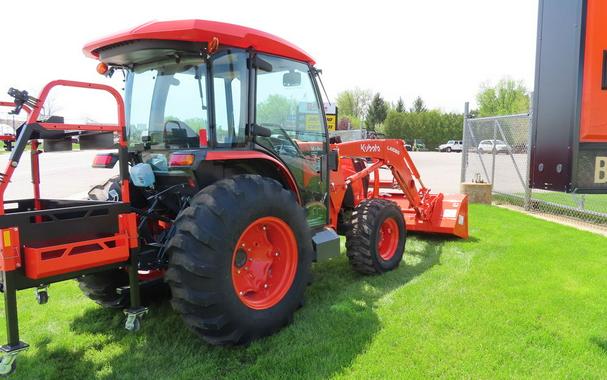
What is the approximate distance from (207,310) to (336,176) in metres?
2.82

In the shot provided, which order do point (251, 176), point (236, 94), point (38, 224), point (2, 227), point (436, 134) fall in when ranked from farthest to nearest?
point (436, 134) → point (236, 94) → point (251, 176) → point (38, 224) → point (2, 227)

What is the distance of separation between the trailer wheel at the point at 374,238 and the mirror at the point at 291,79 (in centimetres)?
175

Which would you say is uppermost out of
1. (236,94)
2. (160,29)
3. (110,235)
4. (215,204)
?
(160,29)

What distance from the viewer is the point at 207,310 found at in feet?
10.7

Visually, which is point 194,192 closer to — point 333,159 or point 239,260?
point 239,260

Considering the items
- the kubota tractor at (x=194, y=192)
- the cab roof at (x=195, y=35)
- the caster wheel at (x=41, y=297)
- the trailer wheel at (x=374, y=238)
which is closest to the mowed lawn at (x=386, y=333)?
the trailer wheel at (x=374, y=238)

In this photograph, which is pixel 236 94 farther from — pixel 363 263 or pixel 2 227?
pixel 363 263

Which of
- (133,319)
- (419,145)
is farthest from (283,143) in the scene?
(419,145)

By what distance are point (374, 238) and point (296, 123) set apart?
1.66m

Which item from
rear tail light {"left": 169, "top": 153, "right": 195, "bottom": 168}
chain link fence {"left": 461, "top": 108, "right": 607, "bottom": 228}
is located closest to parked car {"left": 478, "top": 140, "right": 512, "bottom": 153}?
chain link fence {"left": 461, "top": 108, "right": 607, "bottom": 228}

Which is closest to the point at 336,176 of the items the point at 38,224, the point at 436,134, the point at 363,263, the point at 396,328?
the point at 363,263

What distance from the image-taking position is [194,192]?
3826 millimetres

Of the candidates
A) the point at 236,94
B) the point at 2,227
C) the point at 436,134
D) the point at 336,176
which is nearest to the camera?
the point at 2,227

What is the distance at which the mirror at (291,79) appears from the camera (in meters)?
4.50
